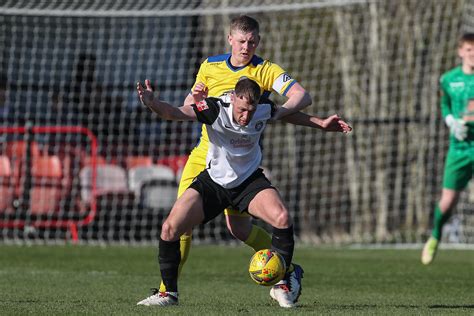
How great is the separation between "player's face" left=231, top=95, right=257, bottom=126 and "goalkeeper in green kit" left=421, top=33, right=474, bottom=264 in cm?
388

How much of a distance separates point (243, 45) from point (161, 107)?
3.23 ft

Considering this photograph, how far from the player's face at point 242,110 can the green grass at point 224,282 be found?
120cm

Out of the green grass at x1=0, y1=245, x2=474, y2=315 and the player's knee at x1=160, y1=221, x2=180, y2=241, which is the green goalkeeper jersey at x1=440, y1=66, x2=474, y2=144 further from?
the player's knee at x1=160, y1=221, x2=180, y2=241

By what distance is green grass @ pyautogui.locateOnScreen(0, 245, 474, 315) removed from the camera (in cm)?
686

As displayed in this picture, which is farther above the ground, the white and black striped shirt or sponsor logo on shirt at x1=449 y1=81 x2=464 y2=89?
sponsor logo on shirt at x1=449 y1=81 x2=464 y2=89

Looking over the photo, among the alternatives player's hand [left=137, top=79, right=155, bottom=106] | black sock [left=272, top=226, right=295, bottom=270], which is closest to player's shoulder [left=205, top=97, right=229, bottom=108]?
player's hand [left=137, top=79, right=155, bottom=106]

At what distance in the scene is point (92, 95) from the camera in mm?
16672

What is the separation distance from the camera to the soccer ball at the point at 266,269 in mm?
6688

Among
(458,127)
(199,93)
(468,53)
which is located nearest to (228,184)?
(199,93)

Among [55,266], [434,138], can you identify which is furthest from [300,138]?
[55,266]

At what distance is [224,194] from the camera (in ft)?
23.5

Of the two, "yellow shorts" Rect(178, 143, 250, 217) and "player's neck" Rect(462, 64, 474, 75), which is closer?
"yellow shorts" Rect(178, 143, 250, 217)

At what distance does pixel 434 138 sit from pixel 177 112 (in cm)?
1133

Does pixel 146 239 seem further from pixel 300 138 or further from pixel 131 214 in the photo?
pixel 300 138
